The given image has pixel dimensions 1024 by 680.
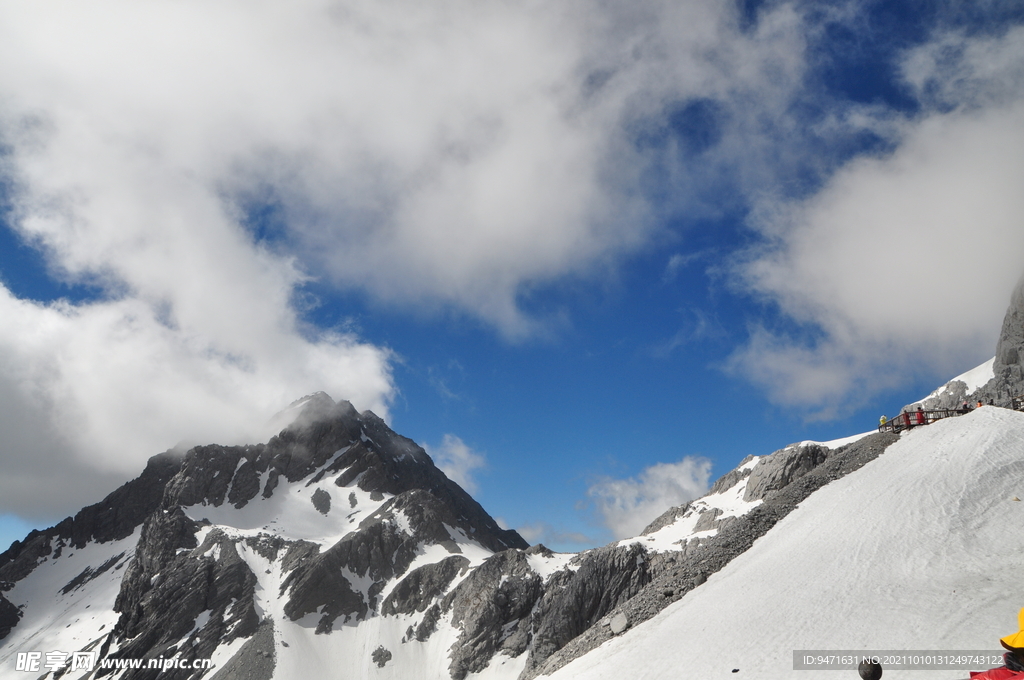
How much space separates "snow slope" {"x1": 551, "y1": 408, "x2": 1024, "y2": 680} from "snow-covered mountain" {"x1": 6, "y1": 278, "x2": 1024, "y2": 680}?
0.12m

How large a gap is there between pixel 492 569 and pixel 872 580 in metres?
99.2

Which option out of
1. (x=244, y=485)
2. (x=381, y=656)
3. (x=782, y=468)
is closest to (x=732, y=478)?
(x=782, y=468)

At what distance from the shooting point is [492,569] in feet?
378

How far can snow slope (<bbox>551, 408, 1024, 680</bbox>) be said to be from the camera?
21141 millimetres

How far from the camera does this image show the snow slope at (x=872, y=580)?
21141mm

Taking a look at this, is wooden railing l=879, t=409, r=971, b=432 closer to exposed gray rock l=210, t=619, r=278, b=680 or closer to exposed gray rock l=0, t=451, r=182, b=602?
exposed gray rock l=210, t=619, r=278, b=680

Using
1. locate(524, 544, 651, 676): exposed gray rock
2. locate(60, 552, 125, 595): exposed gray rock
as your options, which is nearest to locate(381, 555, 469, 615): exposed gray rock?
locate(524, 544, 651, 676): exposed gray rock

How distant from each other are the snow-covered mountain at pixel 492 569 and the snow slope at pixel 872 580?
0.40 feet

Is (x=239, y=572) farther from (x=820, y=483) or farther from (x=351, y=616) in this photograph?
(x=820, y=483)

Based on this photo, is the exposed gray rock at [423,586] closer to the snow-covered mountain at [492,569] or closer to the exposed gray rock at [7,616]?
the snow-covered mountain at [492,569]

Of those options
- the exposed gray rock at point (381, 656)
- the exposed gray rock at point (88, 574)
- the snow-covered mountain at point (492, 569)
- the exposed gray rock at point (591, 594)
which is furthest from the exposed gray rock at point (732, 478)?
the exposed gray rock at point (88, 574)

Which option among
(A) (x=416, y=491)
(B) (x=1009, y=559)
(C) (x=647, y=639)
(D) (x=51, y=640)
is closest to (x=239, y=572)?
(A) (x=416, y=491)

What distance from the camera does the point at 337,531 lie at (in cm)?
14575

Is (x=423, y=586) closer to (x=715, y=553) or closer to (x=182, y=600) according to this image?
(x=182, y=600)
